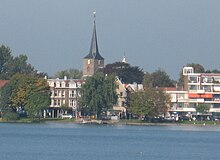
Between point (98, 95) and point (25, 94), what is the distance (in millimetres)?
9608

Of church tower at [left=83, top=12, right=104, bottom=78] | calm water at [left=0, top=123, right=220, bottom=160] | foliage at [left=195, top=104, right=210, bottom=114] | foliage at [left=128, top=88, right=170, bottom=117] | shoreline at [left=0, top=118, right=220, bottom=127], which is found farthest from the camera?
church tower at [left=83, top=12, right=104, bottom=78]

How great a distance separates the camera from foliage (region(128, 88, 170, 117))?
120m

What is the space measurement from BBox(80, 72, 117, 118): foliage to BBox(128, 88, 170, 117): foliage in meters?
2.42

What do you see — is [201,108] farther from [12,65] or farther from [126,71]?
[12,65]

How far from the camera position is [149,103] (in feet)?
396

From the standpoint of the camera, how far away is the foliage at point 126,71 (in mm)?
151125

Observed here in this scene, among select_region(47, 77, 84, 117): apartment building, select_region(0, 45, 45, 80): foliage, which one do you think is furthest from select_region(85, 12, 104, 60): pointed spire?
select_region(47, 77, 84, 117): apartment building

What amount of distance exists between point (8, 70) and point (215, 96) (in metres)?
33.4

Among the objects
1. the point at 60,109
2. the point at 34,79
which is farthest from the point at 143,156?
the point at 60,109

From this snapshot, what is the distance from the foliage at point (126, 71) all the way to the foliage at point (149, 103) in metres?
27.3

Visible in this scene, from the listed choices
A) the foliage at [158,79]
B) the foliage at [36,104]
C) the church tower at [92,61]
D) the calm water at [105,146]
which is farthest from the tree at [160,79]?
the calm water at [105,146]

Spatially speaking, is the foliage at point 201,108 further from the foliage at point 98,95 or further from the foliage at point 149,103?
the foliage at point 98,95

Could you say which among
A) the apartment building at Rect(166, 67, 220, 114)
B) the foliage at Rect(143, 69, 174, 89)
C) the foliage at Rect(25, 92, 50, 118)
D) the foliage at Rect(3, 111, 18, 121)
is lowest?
the foliage at Rect(3, 111, 18, 121)

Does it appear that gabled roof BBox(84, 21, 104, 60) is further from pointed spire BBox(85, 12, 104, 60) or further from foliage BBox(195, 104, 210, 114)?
foliage BBox(195, 104, 210, 114)
